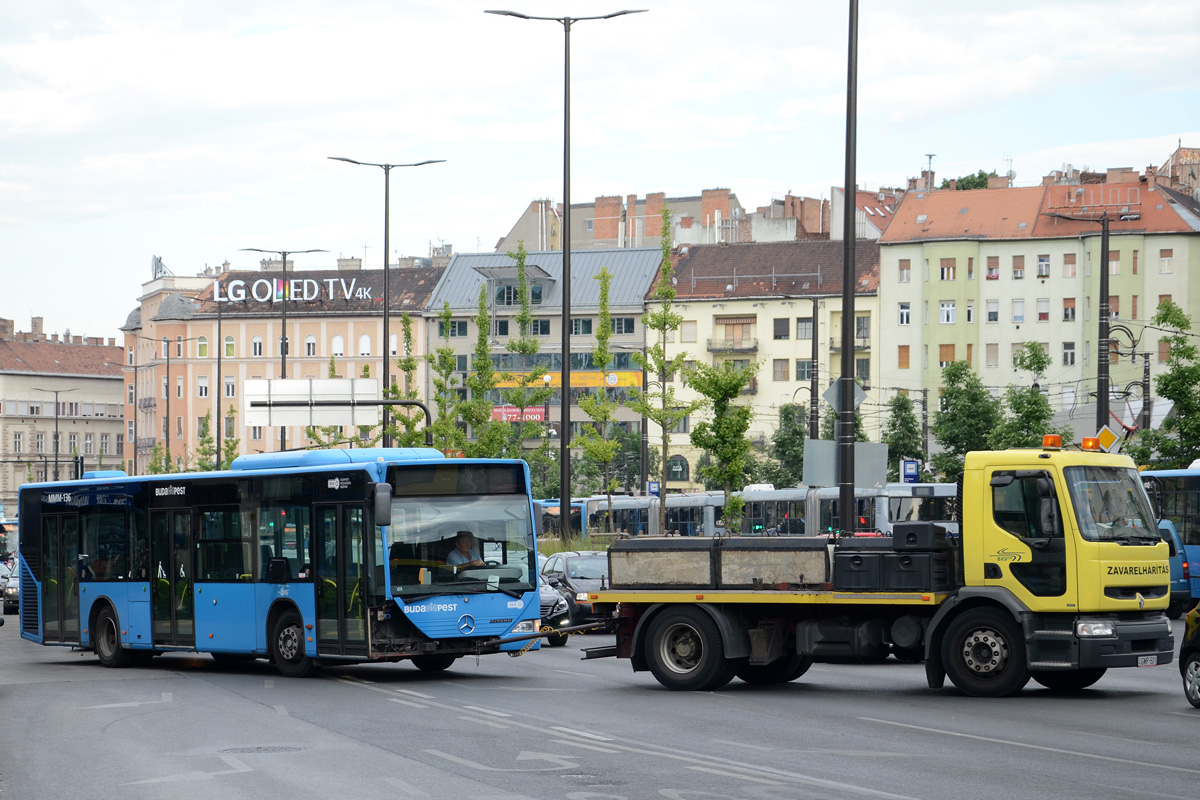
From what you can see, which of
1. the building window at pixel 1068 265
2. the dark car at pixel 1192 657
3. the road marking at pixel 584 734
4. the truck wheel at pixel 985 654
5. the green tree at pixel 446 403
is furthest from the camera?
the building window at pixel 1068 265

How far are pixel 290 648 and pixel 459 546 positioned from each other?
9.30 feet

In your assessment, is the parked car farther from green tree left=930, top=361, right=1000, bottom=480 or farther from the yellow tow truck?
green tree left=930, top=361, right=1000, bottom=480

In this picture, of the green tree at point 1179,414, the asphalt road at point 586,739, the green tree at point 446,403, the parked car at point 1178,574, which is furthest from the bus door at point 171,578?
the green tree at point 446,403

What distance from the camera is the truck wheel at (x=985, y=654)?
1731cm

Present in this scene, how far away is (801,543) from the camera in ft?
60.2

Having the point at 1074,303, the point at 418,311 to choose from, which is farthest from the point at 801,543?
the point at 418,311

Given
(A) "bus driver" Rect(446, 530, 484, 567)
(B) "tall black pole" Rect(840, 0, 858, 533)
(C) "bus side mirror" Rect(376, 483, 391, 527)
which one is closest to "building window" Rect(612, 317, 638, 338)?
(B) "tall black pole" Rect(840, 0, 858, 533)

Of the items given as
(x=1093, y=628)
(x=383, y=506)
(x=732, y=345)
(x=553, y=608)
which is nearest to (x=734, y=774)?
(x=1093, y=628)

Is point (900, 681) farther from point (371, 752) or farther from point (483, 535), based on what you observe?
point (371, 752)

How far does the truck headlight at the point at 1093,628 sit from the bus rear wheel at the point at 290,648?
→ 9.69m

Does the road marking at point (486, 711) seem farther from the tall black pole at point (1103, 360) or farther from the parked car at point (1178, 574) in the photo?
the tall black pole at point (1103, 360)

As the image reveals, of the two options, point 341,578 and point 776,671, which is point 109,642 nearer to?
point 341,578

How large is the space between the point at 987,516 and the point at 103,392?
153260mm

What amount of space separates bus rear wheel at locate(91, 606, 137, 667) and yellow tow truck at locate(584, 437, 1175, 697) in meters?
10.0
